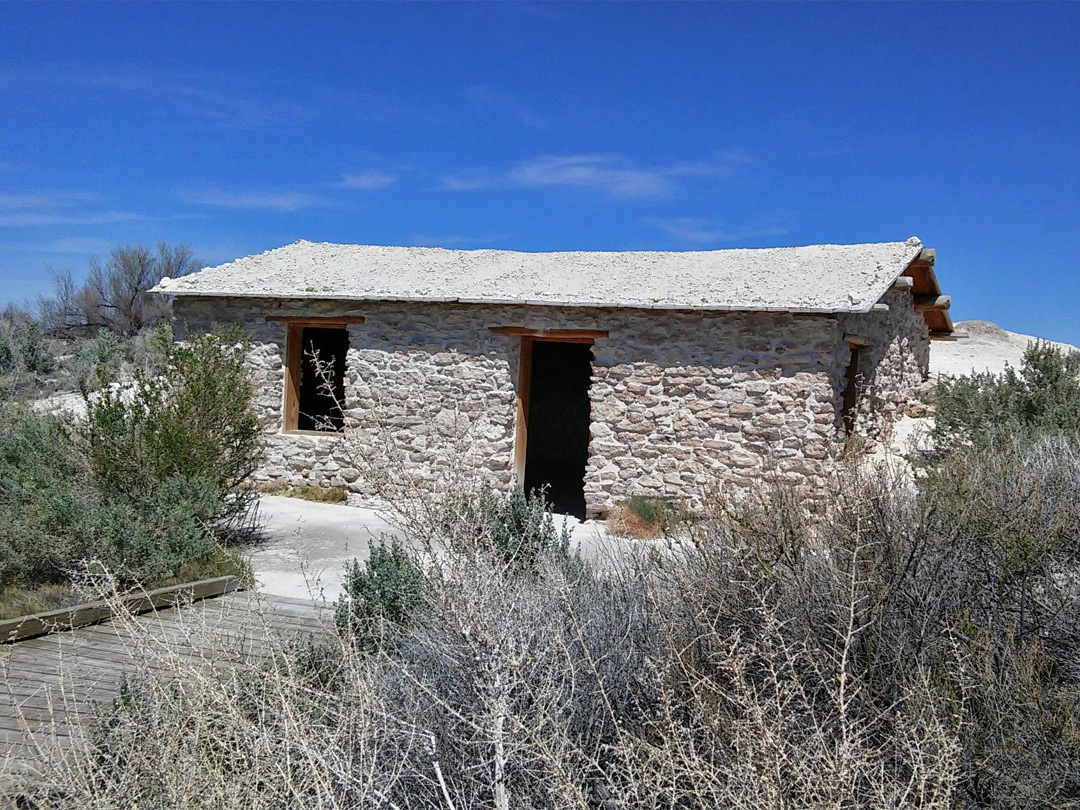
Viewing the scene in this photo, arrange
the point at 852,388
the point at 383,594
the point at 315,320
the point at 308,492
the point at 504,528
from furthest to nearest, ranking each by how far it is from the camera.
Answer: the point at 315,320 < the point at 308,492 < the point at 852,388 < the point at 504,528 < the point at 383,594

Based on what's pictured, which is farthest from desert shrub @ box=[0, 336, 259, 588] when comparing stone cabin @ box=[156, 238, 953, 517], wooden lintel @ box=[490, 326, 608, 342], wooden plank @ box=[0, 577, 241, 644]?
wooden lintel @ box=[490, 326, 608, 342]

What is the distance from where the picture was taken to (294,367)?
37.8 feet

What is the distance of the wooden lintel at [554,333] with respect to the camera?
9905mm

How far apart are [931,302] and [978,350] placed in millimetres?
9571

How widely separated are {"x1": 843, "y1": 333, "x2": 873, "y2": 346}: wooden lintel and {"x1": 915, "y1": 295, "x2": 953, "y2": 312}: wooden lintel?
7.99 feet

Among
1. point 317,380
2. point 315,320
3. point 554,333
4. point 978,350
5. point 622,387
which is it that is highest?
point 978,350

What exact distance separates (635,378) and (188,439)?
4.86 m

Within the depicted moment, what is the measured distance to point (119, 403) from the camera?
24.6 ft

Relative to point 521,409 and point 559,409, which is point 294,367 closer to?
point 521,409

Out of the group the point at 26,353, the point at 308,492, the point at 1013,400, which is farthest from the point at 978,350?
the point at 26,353

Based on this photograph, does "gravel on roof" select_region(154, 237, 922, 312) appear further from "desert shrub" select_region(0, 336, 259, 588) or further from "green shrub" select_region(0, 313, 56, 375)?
"green shrub" select_region(0, 313, 56, 375)

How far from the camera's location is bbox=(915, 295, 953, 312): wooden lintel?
1202 cm

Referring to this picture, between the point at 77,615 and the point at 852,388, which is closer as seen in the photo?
the point at 77,615

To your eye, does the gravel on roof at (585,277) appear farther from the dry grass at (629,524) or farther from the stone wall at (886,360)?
the dry grass at (629,524)
